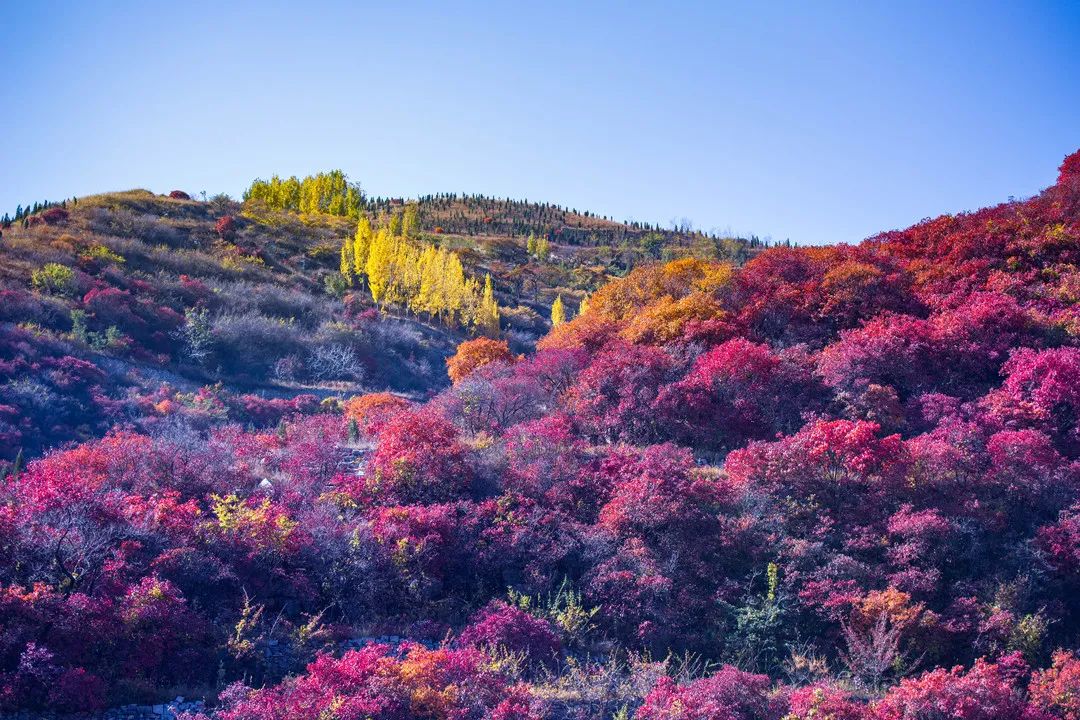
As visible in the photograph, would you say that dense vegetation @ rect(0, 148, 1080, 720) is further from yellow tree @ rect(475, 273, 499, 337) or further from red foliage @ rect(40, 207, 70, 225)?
red foliage @ rect(40, 207, 70, 225)

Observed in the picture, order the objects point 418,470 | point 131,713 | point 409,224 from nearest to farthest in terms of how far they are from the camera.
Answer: point 131,713, point 418,470, point 409,224

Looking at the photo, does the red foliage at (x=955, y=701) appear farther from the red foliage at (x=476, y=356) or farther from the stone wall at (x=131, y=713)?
the red foliage at (x=476, y=356)

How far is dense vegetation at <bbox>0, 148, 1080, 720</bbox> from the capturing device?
10.3m

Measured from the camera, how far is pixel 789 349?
19.6m

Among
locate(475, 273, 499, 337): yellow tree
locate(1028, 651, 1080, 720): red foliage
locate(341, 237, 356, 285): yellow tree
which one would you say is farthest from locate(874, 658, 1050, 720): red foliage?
locate(341, 237, 356, 285): yellow tree

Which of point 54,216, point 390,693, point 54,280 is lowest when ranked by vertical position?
point 390,693

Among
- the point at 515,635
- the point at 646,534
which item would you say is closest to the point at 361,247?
the point at 646,534

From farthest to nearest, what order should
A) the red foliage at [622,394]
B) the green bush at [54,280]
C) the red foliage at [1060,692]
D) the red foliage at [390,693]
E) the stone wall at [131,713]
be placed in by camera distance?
the green bush at [54,280]
the red foliage at [622,394]
the red foliage at [1060,692]
the stone wall at [131,713]
the red foliage at [390,693]

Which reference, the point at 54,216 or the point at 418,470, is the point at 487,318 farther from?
the point at 418,470

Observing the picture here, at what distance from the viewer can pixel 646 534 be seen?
14570 millimetres

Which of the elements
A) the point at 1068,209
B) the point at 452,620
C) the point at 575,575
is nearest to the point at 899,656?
the point at 575,575

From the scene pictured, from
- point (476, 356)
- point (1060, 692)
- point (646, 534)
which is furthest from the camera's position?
point (476, 356)

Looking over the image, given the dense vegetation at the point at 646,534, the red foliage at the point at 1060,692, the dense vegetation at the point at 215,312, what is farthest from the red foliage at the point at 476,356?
the red foliage at the point at 1060,692

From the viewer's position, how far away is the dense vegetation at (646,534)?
10.3m
